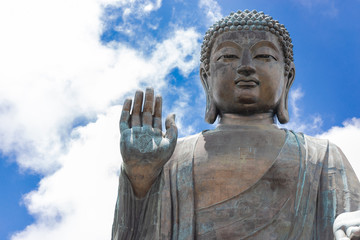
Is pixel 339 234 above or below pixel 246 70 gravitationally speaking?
below

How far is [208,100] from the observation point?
35.8 ft

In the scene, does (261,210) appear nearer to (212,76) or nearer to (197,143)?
(197,143)

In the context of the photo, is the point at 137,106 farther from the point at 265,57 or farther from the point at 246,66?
the point at 265,57

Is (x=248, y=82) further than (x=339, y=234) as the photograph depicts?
Yes

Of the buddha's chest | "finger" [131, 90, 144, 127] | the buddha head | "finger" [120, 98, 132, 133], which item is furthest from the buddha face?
"finger" [120, 98, 132, 133]

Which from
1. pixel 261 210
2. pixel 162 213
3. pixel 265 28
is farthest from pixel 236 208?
pixel 265 28

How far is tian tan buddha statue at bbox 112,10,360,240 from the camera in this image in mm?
9234

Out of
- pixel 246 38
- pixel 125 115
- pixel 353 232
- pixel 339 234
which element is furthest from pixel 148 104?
pixel 353 232

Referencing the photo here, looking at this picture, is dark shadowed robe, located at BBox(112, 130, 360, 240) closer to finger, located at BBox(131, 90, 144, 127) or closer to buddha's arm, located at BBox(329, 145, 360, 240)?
buddha's arm, located at BBox(329, 145, 360, 240)

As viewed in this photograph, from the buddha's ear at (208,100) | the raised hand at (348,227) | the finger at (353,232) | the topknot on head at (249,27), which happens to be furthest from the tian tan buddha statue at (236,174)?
the finger at (353,232)

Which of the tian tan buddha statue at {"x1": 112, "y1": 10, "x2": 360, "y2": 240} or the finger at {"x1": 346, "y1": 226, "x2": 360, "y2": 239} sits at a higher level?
the tian tan buddha statue at {"x1": 112, "y1": 10, "x2": 360, "y2": 240}

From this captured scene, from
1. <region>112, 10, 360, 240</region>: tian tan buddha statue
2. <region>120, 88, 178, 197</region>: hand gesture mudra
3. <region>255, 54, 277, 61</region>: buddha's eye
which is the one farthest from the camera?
<region>255, 54, 277, 61</region>: buddha's eye

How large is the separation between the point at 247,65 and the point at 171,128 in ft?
4.89

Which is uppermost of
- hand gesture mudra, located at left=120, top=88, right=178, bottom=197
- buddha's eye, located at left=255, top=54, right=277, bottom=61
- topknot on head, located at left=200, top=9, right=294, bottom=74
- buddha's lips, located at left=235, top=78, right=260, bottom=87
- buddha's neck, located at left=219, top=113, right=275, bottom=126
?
topknot on head, located at left=200, top=9, right=294, bottom=74
